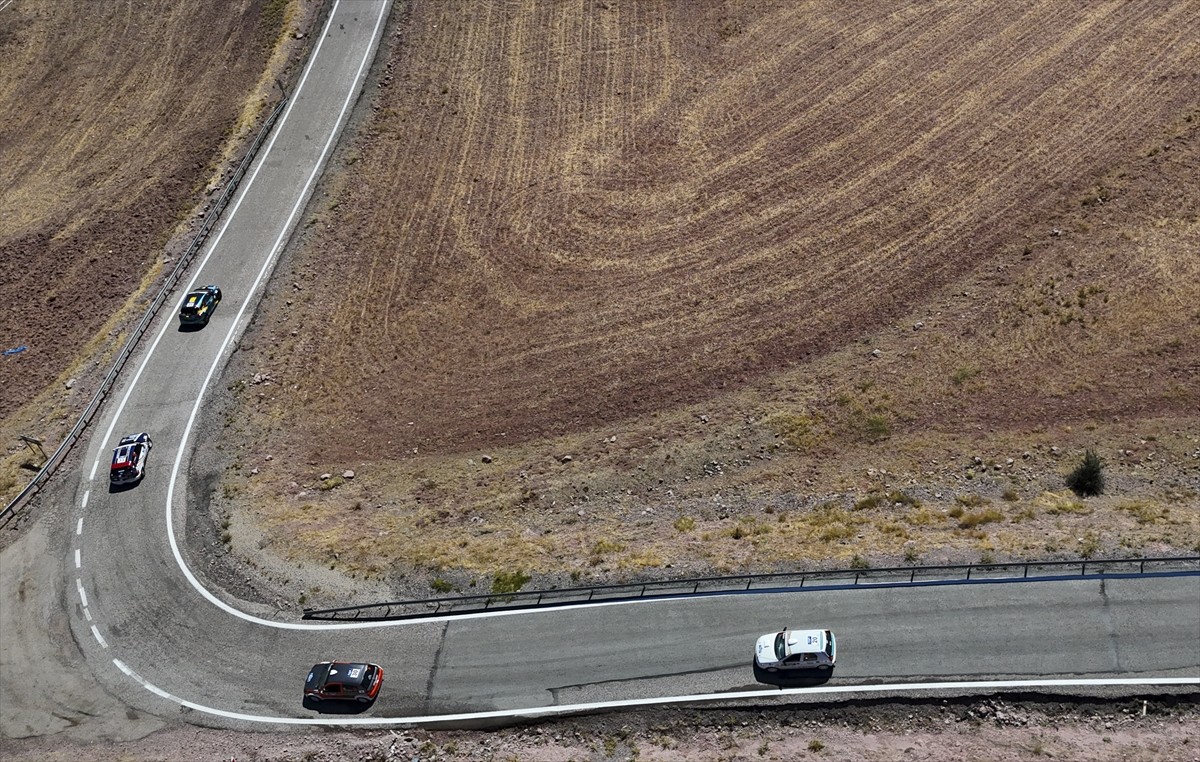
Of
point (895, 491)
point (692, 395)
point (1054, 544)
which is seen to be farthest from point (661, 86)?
point (1054, 544)

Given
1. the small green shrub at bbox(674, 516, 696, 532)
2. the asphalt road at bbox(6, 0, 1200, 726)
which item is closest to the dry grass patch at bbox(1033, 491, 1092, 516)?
the asphalt road at bbox(6, 0, 1200, 726)

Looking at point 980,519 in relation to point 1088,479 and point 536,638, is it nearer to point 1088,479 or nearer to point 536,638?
point 1088,479

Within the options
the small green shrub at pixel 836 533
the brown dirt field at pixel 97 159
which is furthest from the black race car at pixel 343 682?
the brown dirt field at pixel 97 159

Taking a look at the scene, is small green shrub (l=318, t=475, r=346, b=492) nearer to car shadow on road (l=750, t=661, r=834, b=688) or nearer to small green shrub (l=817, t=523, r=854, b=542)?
car shadow on road (l=750, t=661, r=834, b=688)

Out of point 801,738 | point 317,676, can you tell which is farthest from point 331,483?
point 801,738

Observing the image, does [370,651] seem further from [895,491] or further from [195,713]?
[895,491]

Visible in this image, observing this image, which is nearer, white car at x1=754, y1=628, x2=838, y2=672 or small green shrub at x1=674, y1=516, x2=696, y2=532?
white car at x1=754, y1=628, x2=838, y2=672
